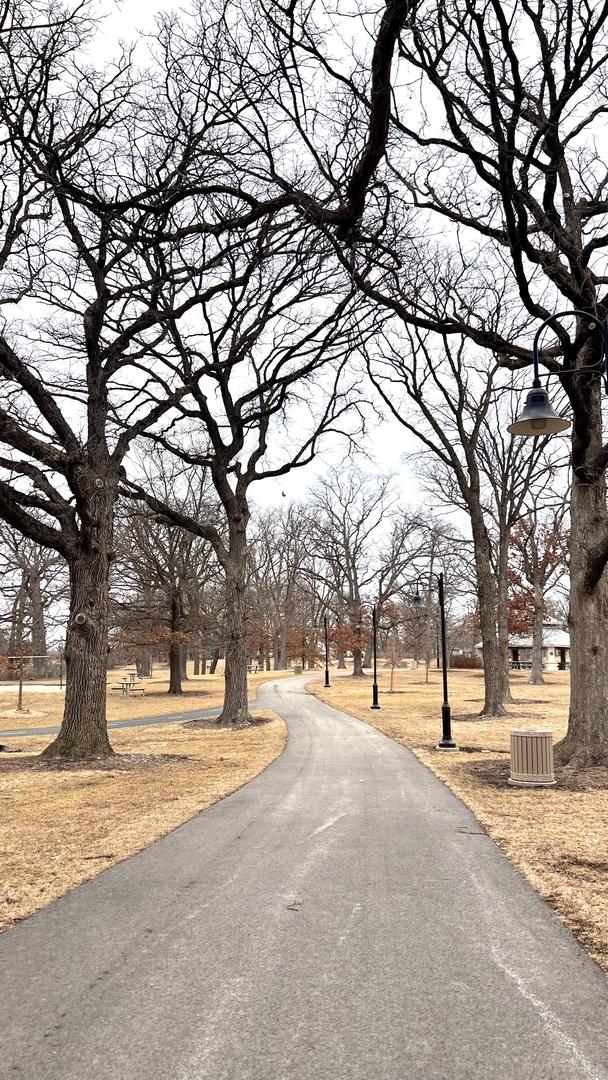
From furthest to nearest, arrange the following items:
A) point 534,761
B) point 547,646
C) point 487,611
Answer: point 547,646
point 487,611
point 534,761

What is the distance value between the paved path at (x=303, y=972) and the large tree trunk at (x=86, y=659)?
24.6 ft

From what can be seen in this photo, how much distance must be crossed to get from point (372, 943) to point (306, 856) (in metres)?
2.34

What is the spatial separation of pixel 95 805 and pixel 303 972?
6438 millimetres

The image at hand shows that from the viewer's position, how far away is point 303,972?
4227mm

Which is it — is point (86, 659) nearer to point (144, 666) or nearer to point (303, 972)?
point (303, 972)

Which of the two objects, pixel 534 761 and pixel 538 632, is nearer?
pixel 534 761

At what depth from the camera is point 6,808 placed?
9805mm

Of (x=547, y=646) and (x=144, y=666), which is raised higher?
(x=547, y=646)

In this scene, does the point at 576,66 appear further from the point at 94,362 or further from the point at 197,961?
the point at 197,961

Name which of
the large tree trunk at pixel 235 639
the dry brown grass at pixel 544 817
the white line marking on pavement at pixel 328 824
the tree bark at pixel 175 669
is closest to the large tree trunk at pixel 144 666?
the tree bark at pixel 175 669

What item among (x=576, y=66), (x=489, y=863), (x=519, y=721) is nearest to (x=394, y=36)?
(x=576, y=66)

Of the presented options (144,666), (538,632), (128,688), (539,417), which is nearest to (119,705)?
(128,688)

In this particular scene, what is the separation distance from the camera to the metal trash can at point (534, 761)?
37.1 feet

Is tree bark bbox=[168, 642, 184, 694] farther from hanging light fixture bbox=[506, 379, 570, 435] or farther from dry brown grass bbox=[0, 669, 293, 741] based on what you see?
hanging light fixture bbox=[506, 379, 570, 435]
